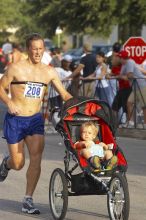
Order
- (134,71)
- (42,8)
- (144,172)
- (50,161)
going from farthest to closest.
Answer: (42,8) < (134,71) < (50,161) < (144,172)

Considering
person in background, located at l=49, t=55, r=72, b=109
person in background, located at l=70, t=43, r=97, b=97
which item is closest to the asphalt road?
person in background, located at l=70, t=43, r=97, b=97

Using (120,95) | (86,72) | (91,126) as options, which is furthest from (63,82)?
(91,126)

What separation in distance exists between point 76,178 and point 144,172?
3.70 meters

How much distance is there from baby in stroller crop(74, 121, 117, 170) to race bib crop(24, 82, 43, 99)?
598 millimetres

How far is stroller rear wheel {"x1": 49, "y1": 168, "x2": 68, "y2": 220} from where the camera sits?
860 cm

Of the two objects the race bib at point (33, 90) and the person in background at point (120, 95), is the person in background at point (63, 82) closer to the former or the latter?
the person in background at point (120, 95)

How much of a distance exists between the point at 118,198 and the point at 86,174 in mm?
498

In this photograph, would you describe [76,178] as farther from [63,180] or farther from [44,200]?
[44,200]

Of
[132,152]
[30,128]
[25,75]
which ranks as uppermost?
[25,75]

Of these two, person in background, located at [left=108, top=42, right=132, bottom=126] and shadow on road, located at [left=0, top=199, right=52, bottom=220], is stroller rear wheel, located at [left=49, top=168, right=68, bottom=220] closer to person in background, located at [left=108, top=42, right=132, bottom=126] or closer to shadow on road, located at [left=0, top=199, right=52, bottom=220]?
shadow on road, located at [left=0, top=199, right=52, bottom=220]

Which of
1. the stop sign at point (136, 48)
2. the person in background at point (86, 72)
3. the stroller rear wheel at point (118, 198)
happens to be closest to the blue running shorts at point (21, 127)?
the stroller rear wheel at point (118, 198)

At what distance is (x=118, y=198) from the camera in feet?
27.2

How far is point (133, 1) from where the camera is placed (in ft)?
113

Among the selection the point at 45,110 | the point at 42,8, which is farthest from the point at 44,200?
the point at 42,8
